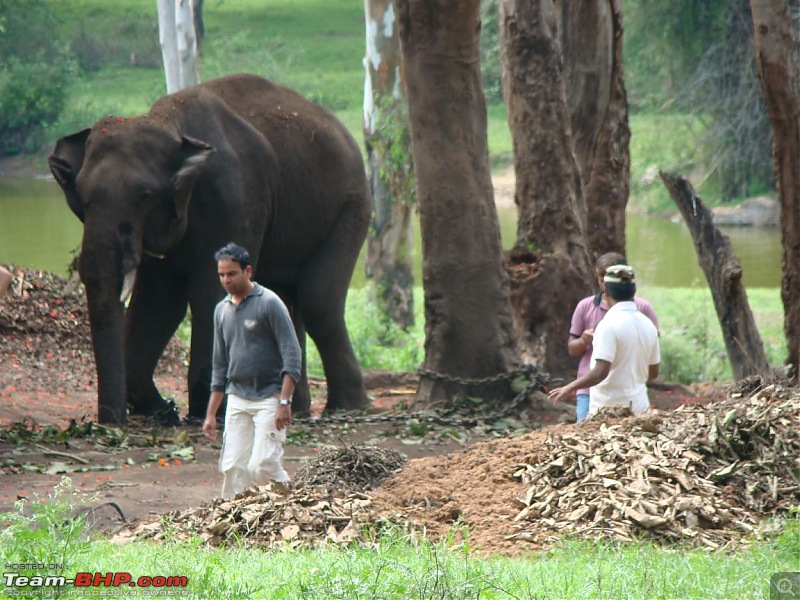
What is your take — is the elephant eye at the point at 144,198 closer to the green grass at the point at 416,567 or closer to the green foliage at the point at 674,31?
the green grass at the point at 416,567

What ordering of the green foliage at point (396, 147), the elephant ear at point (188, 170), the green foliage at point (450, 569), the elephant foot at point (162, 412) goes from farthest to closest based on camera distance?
the green foliage at point (396, 147) < the elephant foot at point (162, 412) < the elephant ear at point (188, 170) < the green foliage at point (450, 569)

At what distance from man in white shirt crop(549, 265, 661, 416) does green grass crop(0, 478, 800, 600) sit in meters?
2.13

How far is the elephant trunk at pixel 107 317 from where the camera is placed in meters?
10.6

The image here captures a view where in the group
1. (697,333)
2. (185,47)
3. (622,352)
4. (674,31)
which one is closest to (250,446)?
(622,352)

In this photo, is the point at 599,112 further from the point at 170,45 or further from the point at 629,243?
the point at 629,243

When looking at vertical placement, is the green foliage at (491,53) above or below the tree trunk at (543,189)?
above

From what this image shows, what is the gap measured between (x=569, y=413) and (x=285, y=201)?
3.44 metres

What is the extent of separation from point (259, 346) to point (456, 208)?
3788 mm

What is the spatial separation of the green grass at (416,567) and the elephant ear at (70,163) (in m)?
5.01

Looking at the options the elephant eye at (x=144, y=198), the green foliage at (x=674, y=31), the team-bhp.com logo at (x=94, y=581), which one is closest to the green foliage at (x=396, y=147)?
the elephant eye at (x=144, y=198)

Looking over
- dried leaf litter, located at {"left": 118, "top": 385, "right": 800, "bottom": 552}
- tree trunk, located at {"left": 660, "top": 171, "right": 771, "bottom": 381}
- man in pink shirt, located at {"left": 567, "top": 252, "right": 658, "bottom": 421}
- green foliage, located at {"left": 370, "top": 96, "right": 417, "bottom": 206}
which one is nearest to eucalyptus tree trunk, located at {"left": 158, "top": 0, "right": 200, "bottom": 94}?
green foliage, located at {"left": 370, "top": 96, "right": 417, "bottom": 206}

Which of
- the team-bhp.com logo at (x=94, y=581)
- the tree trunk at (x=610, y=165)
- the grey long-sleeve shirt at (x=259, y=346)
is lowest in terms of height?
the team-bhp.com logo at (x=94, y=581)

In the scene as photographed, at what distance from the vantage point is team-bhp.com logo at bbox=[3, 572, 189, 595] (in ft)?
16.5

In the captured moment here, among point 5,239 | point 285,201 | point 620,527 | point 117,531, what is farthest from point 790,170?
point 5,239
